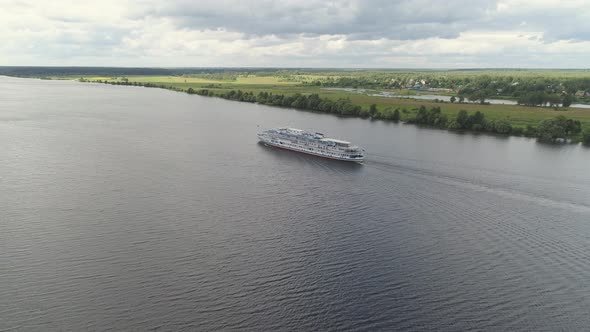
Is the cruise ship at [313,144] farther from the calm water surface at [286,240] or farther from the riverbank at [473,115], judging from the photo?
the riverbank at [473,115]

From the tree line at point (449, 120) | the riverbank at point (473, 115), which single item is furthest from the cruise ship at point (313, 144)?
the riverbank at point (473, 115)

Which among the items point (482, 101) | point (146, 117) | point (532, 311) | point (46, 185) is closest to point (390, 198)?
point (532, 311)

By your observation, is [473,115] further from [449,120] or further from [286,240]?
[286,240]

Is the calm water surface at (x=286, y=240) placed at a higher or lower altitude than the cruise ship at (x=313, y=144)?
lower

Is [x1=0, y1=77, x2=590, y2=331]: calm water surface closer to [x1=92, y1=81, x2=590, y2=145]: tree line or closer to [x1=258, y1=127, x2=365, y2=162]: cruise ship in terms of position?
[x1=258, y1=127, x2=365, y2=162]: cruise ship

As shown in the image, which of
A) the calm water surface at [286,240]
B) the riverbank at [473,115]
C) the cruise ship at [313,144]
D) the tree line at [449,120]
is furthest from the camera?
the riverbank at [473,115]

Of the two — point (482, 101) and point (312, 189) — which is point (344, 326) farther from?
point (482, 101)
